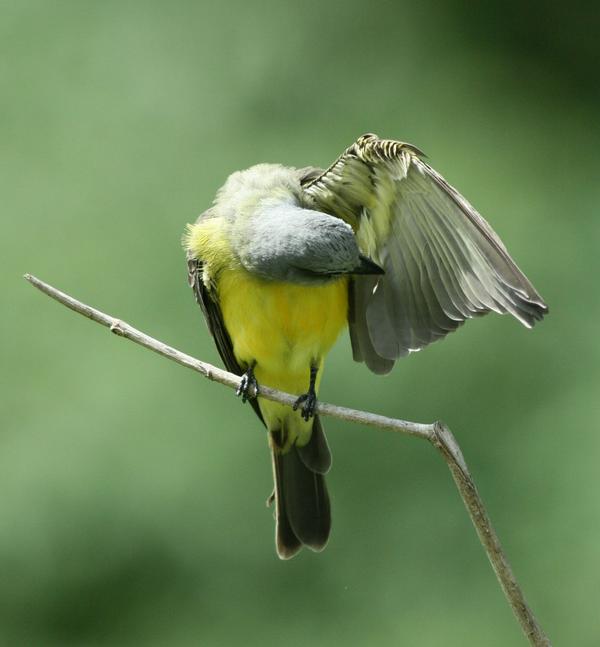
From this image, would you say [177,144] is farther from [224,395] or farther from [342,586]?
[342,586]

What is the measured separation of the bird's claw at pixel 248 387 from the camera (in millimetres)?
5812

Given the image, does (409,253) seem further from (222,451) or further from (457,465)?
(222,451)

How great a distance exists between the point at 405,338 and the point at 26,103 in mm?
4953

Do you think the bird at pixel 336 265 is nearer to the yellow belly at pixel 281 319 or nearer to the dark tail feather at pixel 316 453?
the yellow belly at pixel 281 319

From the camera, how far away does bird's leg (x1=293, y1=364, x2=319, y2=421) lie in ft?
18.9

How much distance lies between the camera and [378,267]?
215 inches

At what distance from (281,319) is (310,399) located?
1.28 feet

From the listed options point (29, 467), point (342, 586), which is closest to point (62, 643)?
point (29, 467)

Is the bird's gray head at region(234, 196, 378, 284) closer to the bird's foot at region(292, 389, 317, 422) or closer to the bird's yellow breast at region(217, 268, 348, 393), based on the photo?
the bird's yellow breast at region(217, 268, 348, 393)

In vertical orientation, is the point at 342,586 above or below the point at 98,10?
below

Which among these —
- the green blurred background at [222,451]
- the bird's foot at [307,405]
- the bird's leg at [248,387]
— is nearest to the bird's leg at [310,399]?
the bird's foot at [307,405]

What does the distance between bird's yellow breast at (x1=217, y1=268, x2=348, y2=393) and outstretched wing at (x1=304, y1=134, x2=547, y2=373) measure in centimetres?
18

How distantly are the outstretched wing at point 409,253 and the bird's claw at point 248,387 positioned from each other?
20.1 inches

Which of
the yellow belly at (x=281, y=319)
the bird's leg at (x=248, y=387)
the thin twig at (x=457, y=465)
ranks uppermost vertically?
the yellow belly at (x=281, y=319)
